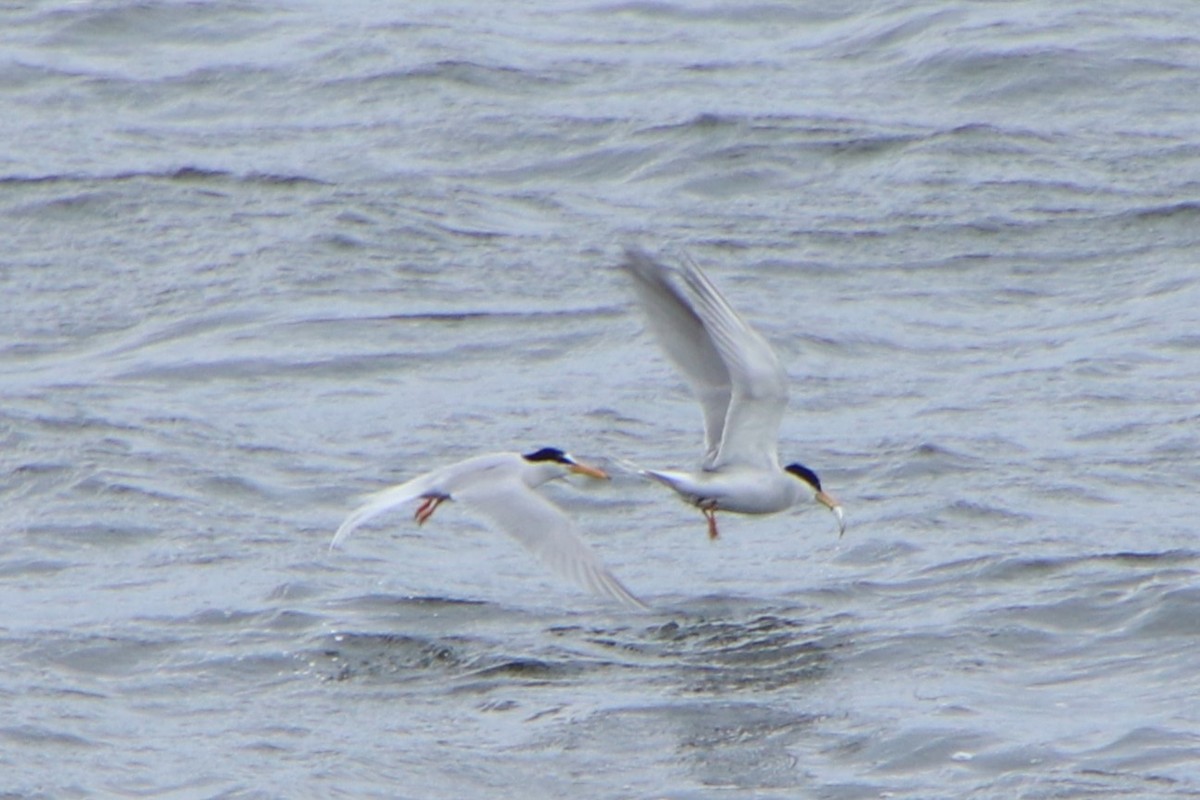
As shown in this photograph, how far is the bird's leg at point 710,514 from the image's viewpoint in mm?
10152

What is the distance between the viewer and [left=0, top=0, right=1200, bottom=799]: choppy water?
8.70 metres

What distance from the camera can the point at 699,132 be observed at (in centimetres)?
1667

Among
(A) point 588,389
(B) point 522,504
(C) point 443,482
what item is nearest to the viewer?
(B) point 522,504

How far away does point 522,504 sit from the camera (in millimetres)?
9469

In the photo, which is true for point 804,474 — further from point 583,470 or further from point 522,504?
point 522,504

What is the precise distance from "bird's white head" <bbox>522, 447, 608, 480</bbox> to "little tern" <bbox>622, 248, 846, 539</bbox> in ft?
1.44

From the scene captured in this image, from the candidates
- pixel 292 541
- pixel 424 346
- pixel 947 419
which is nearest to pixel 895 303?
pixel 947 419

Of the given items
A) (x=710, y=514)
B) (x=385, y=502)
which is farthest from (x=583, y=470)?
(x=385, y=502)

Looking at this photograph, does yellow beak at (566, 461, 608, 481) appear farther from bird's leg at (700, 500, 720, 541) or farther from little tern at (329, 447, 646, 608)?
bird's leg at (700, 500, 720, 541)

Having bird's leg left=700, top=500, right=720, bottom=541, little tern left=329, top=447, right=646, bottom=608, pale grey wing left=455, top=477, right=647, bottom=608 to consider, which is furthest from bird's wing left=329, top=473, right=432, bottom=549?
bird's leg left=700, top=500, right=720, bottom=541

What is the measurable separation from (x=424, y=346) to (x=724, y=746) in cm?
535

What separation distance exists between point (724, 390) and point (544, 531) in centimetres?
139

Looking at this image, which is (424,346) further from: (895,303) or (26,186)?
(26,186)

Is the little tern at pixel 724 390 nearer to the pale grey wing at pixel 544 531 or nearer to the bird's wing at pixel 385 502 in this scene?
the pale grey wing at pixel 544 531
